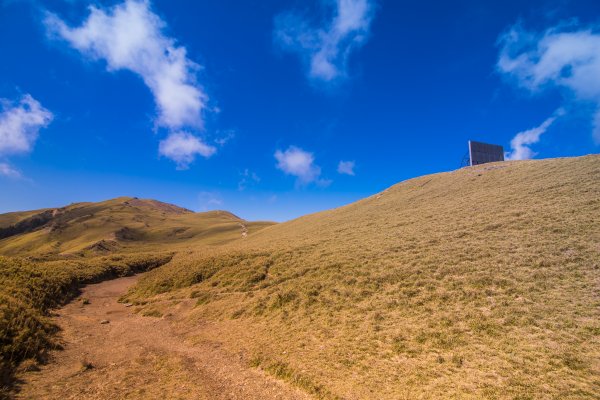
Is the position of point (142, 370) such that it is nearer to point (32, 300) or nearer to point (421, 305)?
point (32, 300)

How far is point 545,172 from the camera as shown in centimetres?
3984

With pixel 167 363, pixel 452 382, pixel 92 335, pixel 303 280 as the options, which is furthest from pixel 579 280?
pixel 92 335

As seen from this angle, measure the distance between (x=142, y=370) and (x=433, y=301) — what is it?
1512 centimetres

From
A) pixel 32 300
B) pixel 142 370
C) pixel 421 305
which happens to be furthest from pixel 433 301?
pixel 32 300

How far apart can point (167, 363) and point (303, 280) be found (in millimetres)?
11554

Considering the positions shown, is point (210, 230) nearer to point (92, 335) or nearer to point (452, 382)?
point (92, 335)

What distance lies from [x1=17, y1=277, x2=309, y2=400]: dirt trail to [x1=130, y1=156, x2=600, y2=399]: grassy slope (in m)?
1.15

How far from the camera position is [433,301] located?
15977mm

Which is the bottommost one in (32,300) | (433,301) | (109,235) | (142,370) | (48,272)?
(142,370)

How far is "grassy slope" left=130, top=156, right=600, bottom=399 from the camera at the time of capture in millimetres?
10070

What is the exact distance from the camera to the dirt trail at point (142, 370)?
34.4 ft

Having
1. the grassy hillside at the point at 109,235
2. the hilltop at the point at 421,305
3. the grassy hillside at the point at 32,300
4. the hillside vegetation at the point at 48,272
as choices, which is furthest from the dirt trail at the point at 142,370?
the grassy hillside at the point at 109,235

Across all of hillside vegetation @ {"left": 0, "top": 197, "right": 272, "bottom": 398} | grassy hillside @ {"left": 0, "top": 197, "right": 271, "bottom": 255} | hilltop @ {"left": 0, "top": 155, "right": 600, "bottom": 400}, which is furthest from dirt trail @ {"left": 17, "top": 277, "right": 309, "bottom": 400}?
grassy hillside @ {"left": 0, "top": 197, "right": 271, "bottom": 255}

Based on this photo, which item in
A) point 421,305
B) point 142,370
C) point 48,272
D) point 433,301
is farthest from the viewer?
point 48,272
